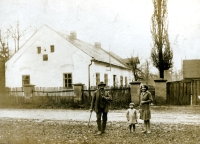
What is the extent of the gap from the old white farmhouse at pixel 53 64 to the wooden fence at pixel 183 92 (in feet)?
21.1

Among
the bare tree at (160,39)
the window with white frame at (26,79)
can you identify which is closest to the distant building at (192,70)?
the bare tree at (160,39)

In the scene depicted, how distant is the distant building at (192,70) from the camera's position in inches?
950

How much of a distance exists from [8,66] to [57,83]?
428 centimetres

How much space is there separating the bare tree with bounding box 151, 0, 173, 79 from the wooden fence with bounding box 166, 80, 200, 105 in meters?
2.58

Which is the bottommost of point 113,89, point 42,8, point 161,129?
point 161,129

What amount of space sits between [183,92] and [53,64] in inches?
388

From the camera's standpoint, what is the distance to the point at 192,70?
80.8ft

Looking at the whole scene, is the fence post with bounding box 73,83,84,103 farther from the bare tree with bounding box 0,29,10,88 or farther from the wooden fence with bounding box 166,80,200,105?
the wooden fence with bounding box 166,80,200,105

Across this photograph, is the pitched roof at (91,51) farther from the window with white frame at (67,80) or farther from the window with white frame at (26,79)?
the window with white frame at (26,79)

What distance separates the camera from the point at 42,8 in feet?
28.7

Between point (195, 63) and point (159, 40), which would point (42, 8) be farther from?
point (195, 63)

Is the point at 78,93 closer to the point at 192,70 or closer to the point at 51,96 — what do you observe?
the point at 51,96

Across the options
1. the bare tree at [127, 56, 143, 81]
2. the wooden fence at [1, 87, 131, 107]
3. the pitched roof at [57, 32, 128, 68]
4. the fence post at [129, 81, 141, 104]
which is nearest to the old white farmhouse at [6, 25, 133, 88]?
the pitched roof at [57, 32, 128, 68]

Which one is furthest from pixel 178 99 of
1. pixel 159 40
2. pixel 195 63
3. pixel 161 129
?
pixel 195 63
